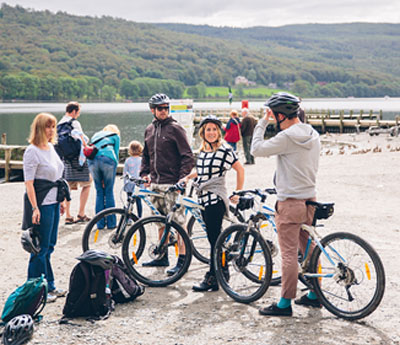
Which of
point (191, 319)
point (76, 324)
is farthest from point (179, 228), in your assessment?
point (76, 324)

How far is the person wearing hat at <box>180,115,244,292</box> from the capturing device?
5.28m

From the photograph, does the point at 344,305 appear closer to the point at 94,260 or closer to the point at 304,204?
the point at 304,204

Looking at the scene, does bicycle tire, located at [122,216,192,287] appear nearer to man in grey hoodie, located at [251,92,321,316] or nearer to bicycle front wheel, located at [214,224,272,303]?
bicycle front wheel, located at [214,224,272,303]

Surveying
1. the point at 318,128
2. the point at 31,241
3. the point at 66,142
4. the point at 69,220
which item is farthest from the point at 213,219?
the point at 318,128

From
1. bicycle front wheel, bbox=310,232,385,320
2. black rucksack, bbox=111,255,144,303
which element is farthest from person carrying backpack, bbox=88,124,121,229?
bicycle front wheel, bbox=310,232,385,320

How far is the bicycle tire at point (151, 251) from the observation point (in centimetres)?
549

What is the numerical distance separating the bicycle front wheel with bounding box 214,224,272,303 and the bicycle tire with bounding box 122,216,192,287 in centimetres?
45

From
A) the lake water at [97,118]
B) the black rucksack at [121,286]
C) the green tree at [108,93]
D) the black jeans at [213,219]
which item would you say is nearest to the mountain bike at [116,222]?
the black rucksack at [121,286]

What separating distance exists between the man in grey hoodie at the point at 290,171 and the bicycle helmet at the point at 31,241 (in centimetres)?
216

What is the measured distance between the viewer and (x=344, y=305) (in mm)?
4586

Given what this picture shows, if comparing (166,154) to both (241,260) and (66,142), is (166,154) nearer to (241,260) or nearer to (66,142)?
(241,260)

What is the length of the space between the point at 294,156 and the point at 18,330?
2566 millimetres

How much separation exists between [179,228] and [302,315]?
5.11ft

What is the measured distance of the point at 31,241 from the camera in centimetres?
486
